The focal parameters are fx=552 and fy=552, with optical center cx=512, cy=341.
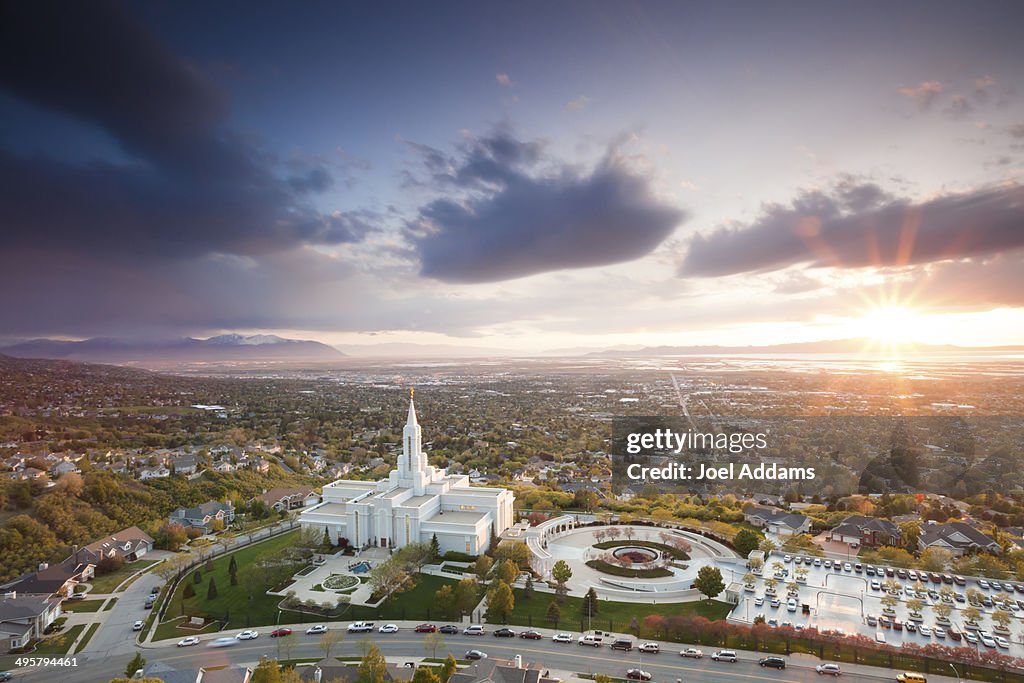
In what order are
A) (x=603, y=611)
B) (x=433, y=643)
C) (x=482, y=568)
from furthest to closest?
1. (x=482, y=568)
2. (x=603, y=611)
3. (x=433, y=643)

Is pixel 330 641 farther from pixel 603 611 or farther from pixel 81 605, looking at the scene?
pixel 81 605

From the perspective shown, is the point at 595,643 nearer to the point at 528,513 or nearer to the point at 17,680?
the point at 528,513

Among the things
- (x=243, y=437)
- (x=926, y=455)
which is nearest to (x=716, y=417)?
(x=926, y=455)

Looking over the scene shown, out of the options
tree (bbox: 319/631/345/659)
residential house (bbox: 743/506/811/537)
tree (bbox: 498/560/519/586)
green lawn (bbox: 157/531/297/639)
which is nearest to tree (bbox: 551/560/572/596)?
tree (bbox: 498/560/519/586)

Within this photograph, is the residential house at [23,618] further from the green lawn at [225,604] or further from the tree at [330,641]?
the tree at [330,641]

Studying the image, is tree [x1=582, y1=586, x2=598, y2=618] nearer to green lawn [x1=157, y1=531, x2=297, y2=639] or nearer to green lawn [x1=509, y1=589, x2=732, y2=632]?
green lawn [x1=509, y1=589, x2=732, y2=632]

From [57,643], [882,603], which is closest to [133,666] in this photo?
[57,643]
